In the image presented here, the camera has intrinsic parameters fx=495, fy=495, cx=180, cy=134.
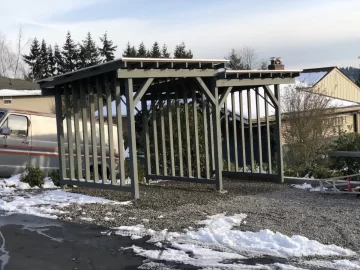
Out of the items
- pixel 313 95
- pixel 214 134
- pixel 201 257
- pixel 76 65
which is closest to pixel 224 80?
pixel 214 134

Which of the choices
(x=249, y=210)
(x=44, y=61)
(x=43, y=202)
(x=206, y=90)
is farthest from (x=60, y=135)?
(x=44, y=61)

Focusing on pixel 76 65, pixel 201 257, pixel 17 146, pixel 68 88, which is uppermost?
pixel 76 65

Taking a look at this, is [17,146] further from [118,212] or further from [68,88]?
[118,212]

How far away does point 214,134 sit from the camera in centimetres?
1200

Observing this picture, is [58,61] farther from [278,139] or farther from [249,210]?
[249,210]

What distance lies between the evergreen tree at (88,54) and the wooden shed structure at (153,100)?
148 feet

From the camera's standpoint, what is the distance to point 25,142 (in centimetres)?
1384

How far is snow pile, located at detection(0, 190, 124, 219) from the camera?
9.34 metres

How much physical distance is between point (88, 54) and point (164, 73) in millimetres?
49526

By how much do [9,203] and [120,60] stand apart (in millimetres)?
3702

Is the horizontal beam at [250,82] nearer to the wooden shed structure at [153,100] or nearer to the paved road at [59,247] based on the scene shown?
the wooden shed structure at [153,100]

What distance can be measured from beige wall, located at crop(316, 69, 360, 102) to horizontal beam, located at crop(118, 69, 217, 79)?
23.6 m

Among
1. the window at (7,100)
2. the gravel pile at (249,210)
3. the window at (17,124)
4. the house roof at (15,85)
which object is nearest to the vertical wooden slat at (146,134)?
the gravel pile at (249,210)

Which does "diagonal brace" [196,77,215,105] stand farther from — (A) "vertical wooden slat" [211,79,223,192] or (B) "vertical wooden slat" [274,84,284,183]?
(B) "vertical wooden slat" [274,84,284,183]
